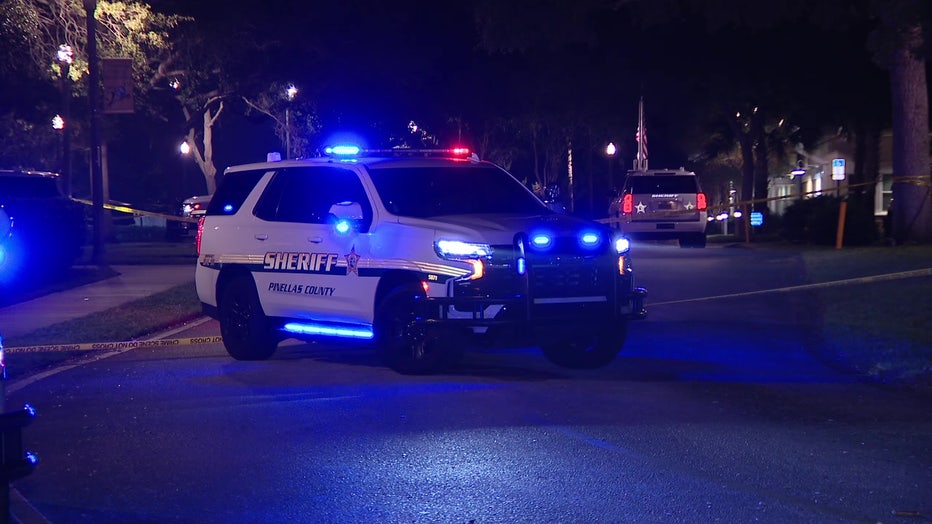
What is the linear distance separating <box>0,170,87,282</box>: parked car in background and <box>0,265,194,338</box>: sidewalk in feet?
3.76

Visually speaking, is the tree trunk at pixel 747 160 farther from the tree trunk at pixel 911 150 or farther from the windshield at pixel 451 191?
the windshield at pixel 451 191

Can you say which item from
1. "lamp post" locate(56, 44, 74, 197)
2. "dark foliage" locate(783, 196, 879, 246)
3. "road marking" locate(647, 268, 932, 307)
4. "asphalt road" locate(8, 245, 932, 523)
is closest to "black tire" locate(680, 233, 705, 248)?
"dark foliage" locate(783, 196, 879, 246)

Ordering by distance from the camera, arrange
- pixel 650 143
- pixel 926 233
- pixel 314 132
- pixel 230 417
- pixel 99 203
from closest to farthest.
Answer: pixel 230 417
pixel 99 203
pixel 926 233
pixel 314 132
pixel 650 143

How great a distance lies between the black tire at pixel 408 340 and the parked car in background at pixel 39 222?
1281 cm

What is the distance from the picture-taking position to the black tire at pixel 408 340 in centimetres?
1072

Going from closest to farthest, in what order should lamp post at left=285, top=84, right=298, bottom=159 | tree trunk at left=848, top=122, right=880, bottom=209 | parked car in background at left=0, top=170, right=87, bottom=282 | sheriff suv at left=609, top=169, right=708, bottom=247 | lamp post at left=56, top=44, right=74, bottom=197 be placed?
parked car in background at left=0, top=170, right=87, bottom=282, lamp post at left=56, top=44, right=74, bottom=197, sheriff suv at left=609, top=169, right=708, bottom=247, tree trunk at left=848, top=122, right=880, bottom=209, lamp post at left=285, top=84, right=298, bottom=159

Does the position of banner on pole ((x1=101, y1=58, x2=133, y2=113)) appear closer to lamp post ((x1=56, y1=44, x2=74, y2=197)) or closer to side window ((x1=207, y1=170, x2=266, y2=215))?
lamp post ((x1=56, y1=44, x2=74, y2=197))

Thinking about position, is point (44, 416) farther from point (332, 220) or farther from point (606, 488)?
point (606, 488)

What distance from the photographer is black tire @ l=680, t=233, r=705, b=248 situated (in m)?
32.2

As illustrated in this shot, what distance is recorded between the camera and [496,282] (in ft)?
34.2

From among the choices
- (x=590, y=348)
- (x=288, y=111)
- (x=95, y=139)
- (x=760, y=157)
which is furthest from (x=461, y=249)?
(x=288, y=111)

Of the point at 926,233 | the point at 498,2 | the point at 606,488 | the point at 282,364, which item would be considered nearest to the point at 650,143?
the point at 498,2

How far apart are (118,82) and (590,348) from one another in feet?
51.9

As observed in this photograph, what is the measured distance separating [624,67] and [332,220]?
29.1 m
